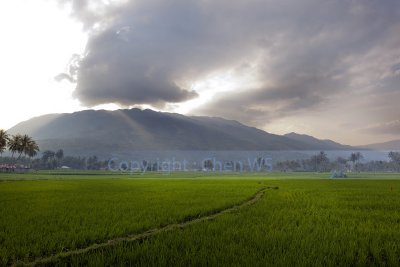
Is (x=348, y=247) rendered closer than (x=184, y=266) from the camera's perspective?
No

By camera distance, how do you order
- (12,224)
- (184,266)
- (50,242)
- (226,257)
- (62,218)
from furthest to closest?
(62,218)
(12,224)
(50,242)
(226,257)
(184,266)

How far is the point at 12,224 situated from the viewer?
12258 millimetres

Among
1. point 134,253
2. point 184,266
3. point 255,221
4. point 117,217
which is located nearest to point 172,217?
point 117,217

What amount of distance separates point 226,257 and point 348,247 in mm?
3262

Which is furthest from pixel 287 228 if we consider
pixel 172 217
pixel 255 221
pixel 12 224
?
pixel 12 224

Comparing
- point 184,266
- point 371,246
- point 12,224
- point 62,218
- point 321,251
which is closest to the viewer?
point 184,266

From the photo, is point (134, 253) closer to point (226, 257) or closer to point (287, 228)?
point (226, 257)

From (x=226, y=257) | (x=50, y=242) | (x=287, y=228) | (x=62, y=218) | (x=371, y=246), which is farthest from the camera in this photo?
(x=62, y=218)

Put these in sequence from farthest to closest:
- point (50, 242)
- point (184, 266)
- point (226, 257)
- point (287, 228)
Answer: point (287, 228)
point (50, 242)
point (226, 257)
point (184, 266)

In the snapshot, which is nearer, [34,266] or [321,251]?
[34,266]

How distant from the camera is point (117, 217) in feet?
45.6

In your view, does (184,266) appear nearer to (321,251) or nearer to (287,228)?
(321,251)

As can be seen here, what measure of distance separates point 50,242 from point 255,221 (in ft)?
23.1

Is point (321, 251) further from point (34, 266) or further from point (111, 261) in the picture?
point (34, 266)
